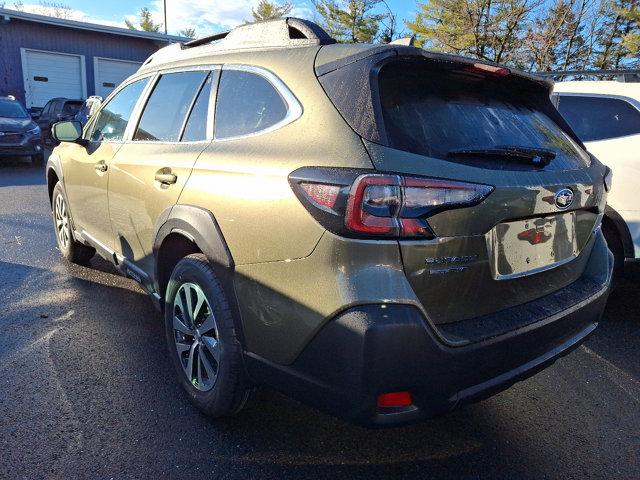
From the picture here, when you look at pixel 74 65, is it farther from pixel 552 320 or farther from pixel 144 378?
pixel 552 320

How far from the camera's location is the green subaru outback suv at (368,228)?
66.8 inches

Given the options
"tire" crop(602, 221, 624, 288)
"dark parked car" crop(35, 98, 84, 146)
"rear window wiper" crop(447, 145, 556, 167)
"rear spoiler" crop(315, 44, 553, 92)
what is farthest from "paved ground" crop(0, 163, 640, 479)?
"dark parked car" crop(35, 98, 84, 146)

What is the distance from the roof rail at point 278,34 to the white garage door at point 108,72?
22.0 meters

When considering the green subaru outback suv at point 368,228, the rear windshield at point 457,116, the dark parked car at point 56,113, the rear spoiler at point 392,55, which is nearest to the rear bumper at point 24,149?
the dark parked car at point 56,113

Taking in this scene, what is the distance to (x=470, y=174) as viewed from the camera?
182 centimetres

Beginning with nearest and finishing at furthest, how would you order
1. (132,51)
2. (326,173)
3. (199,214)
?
(326,173) < (199,214) < (132,51)

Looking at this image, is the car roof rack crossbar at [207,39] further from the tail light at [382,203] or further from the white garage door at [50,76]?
the white garage door at [50,76]

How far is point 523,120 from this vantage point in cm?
240

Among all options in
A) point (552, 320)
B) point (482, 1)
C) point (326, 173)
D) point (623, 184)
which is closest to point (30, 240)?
point (326, 173)

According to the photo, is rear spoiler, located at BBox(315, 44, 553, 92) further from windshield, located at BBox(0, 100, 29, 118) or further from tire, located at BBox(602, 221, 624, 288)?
windshield, located at BBox(0, 100, 29, 118)

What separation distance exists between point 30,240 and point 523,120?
5.26m

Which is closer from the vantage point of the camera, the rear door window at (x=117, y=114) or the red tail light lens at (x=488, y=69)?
the red tail light lens at (x=488, y=69)

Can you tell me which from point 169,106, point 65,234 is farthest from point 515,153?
point 65,234

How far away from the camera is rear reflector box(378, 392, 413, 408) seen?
1.74 meters
